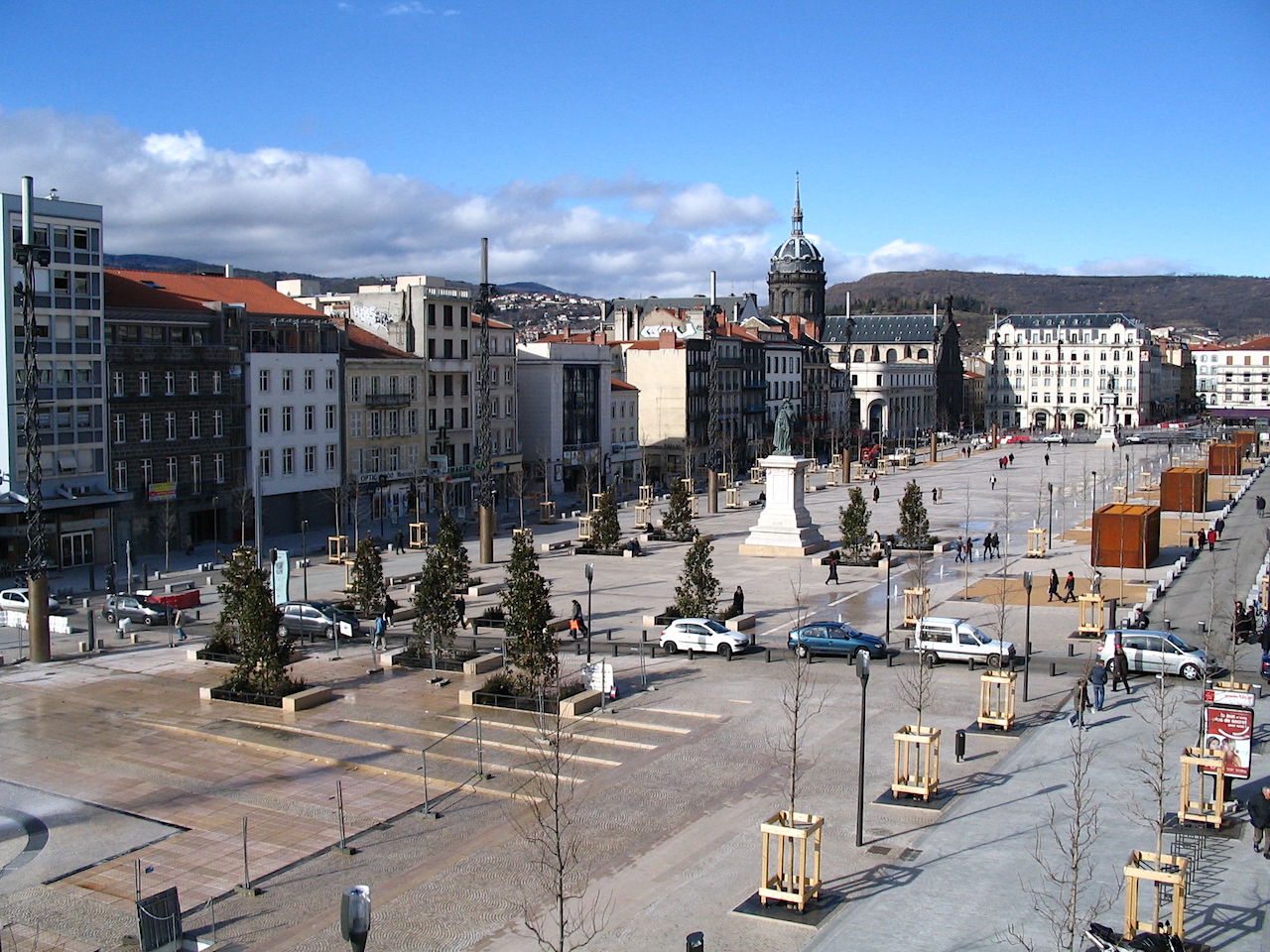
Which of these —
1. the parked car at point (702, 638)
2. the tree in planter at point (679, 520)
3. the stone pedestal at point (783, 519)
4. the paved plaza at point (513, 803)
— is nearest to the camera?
the paved plaza at point (513, 803)

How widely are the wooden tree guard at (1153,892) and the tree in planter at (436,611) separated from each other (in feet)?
66.6

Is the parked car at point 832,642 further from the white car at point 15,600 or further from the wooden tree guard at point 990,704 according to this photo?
the white car at point 15,600

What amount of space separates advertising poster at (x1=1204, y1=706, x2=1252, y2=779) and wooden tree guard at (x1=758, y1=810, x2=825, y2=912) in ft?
24.1

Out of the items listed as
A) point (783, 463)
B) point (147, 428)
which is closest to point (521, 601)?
point (783, 463)

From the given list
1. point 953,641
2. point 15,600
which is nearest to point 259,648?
point 953,641

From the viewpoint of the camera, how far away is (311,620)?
3916 centimetres

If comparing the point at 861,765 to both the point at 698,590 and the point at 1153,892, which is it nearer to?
the point at 1153,892

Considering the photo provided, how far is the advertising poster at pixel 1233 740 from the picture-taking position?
68.0 feet

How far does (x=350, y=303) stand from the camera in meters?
79.6

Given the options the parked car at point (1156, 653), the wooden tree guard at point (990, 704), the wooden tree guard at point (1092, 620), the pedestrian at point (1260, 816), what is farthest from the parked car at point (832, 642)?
the pedestrian at point (1260, 816)

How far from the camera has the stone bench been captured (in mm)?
33125

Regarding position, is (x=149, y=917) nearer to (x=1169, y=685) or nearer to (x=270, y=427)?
(x=1169, y=685)

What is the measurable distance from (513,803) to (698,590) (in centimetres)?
1678

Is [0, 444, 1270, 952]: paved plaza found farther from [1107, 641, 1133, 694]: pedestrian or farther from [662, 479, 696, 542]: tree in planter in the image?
[662, 479, 696, 542]: tree in planter
